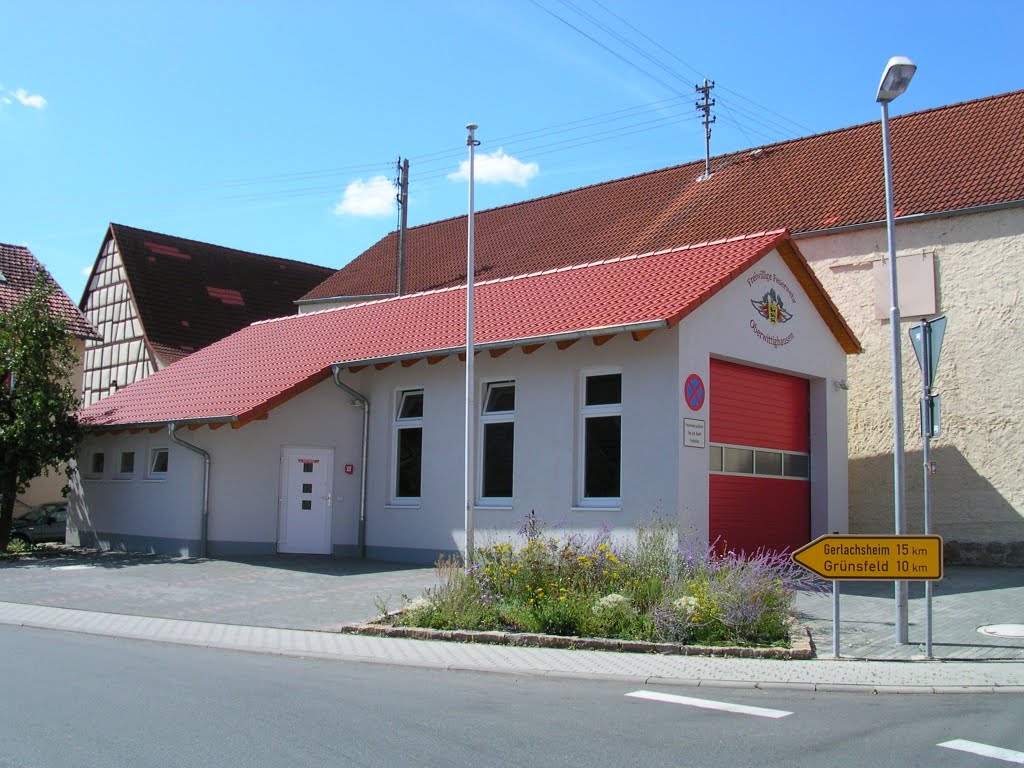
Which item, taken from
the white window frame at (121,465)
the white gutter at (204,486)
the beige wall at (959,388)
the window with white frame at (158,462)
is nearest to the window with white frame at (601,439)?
the beige wall at (959,388)

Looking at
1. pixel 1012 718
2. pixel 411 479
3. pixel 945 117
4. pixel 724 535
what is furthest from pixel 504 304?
pixel 1012 718

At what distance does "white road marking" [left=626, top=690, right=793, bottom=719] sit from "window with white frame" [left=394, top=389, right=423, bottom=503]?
417 inches

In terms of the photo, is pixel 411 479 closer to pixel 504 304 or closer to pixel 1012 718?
pixel 504 304

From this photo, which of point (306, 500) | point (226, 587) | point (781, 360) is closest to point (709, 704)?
point (226, 587)

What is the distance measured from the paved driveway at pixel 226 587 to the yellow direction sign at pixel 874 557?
548 cm

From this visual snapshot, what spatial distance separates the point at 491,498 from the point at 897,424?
7953mm

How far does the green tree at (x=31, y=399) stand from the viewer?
2100 cm

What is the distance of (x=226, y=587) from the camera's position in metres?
15.1

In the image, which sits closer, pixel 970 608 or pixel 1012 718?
pixel 1012 718

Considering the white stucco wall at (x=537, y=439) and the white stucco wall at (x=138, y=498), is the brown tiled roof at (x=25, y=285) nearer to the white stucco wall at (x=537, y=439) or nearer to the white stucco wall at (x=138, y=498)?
the white stucco wall at (x=138, y=498)

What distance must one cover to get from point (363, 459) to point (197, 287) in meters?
23.0

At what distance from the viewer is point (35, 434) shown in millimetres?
21062

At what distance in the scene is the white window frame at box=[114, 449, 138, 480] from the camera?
21.5 meters

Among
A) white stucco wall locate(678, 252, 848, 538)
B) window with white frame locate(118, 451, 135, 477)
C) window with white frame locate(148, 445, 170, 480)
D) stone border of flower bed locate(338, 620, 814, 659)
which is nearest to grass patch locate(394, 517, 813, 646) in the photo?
stone border of flower bed locate(338, 620, 814, 659)
